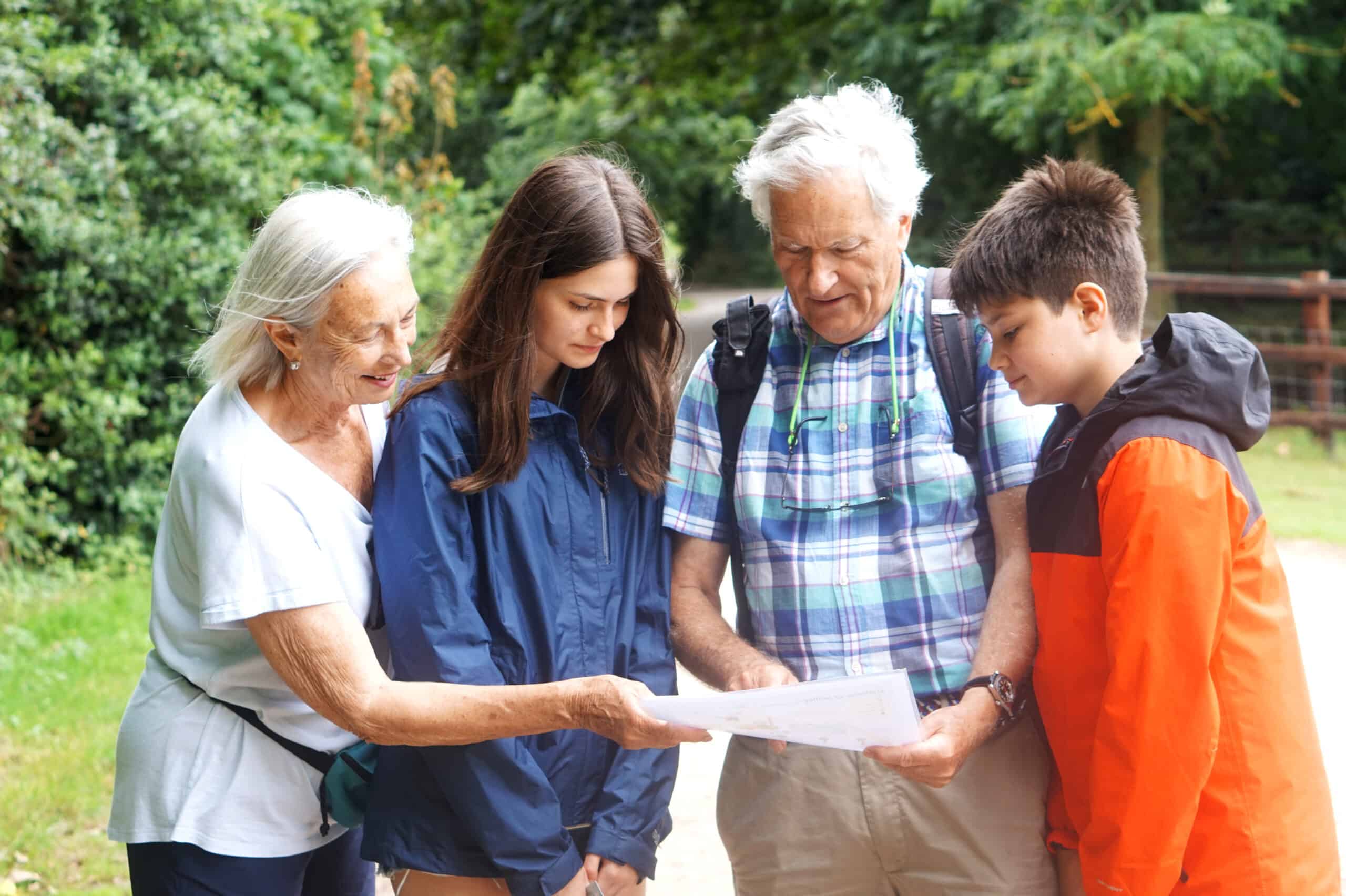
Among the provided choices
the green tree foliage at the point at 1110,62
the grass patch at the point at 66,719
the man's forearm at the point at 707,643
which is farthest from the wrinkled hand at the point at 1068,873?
the green tree foliage at the point at 1110,62

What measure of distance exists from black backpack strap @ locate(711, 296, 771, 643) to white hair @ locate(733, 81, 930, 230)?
0.66ft

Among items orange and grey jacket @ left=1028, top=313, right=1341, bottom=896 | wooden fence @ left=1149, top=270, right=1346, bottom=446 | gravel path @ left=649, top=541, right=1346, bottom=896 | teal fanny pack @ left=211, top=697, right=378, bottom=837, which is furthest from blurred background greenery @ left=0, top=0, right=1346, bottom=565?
gravel path @ left=649, top=541, right=1346, bottom=896

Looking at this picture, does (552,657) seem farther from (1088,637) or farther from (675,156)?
(675,156)

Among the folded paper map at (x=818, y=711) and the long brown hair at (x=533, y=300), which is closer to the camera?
the folded paper map at (x=818, y=711)

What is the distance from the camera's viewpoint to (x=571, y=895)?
200 cm

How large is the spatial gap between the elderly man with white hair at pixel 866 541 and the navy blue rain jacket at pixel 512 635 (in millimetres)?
197

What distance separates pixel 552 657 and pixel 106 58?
5.50 m

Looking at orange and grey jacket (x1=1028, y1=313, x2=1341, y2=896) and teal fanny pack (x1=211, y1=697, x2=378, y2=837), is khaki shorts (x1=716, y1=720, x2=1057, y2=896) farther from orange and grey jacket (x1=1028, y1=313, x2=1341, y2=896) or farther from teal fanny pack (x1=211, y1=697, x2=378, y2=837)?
teal fanny pack (x1=211, y1=697, x2=378, y2=837)

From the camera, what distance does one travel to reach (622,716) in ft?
6.11

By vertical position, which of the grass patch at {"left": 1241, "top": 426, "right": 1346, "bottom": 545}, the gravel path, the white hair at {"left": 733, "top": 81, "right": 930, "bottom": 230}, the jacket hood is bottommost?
the grass patch at {"left": 1241, "top": 426, "right": 1346, "bottom": 545}

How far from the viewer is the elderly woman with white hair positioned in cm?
186

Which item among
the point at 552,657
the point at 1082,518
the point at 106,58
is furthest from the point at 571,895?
the point at 106,58

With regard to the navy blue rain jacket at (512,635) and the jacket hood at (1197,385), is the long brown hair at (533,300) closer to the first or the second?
the navy blue rain jacket at (512,635)

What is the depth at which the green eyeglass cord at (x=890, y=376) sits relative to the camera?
2193mm
